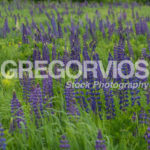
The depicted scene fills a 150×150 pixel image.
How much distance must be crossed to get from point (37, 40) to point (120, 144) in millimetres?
3722

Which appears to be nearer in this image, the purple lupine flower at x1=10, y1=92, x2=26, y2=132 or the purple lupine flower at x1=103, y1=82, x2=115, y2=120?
the purple lupine flower at x1=10, y1=92, x2=26, y2=132

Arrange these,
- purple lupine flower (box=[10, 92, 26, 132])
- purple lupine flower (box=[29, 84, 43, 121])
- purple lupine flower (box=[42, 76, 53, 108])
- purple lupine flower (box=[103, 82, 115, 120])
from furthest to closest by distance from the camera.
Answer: purple lupine flower (box=[42, 76, 53, 108])
purple lupine flower (box=[103, 82, 115, 120])
purple lupine flower (box=[29, 84, 43, 121])
purple lupine flower (box=[10, 92, 26, 132])

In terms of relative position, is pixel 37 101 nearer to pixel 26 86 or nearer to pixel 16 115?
pixel 16 115

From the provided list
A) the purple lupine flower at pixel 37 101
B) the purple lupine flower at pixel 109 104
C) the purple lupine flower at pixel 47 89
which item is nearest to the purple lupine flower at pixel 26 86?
the purple lupine flower at pixel 47 89

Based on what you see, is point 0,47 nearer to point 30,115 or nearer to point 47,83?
point 47,83

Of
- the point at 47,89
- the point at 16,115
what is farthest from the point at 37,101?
the point at 47,89

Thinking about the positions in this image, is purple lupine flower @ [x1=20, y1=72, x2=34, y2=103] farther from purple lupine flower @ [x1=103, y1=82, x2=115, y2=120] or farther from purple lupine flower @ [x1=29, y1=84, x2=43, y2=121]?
purple lupine flower @ [x1=103, y1=82, x2=115, y2=120]

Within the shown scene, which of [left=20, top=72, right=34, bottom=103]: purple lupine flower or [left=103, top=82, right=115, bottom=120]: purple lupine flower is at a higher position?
[left=20, top=72, right=34, bottom=103]: purple lupine flower

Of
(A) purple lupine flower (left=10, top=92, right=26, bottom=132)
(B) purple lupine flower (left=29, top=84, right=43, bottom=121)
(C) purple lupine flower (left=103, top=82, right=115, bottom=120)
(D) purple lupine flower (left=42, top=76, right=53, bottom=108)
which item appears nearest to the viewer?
(A) purple lupine flower (left=10, top=92, right=26, bottom=132)

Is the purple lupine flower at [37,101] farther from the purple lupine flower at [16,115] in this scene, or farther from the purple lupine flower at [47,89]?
the purple lupine flower at [47,89]

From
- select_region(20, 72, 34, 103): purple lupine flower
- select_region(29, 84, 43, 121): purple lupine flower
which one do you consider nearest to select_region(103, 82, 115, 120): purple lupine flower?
select_region(29, 84, 43, 121): purple lupine flower

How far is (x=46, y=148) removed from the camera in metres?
2.61

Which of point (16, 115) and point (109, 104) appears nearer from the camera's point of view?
point (16, 115)

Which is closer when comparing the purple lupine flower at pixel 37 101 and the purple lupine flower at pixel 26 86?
the purple lupine flower at pixel 37 101
